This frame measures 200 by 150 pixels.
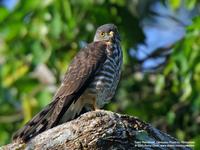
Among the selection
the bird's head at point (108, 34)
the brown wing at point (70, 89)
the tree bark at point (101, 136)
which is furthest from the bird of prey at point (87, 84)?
the tree bark at point (101, 136)

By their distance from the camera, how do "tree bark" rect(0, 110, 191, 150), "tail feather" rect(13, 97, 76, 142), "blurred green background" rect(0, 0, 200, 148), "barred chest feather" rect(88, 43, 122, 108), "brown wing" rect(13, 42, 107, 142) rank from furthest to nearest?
"blurred green background" rect(0, 0, 200, 148) → "barred chest feather" rect(88, 43, 122, 108) → "brown wing" rect(13, 42, 107, 142) → "tail feather" rect(13, 97, 76, 142) → "tree bark" rect(0, 110, 191, 150)

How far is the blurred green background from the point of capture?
8.84 m

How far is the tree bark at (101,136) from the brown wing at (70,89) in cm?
23

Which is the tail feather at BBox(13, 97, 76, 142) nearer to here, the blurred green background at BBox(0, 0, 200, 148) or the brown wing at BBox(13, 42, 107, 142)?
the brown wing at BBox(13, 42, 107, 142)

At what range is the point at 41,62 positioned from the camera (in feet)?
29.2

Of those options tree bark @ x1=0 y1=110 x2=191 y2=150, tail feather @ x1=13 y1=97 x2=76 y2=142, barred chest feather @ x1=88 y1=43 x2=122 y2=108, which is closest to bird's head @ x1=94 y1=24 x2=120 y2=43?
barred chest feather @ x1=88 y1=43 x2=122 y2=108

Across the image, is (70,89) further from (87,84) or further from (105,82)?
(105,82)

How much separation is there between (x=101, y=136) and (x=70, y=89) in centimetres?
109

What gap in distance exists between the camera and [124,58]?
9023 mm

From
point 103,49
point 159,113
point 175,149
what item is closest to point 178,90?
point 159,113

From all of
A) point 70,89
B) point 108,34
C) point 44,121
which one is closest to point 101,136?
point 44,121

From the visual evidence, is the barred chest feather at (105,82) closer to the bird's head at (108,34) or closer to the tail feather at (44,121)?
the tail feather at (44,121)

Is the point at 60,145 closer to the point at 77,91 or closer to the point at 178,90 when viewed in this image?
the point at 77,91

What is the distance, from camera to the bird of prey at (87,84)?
636 centimetres
